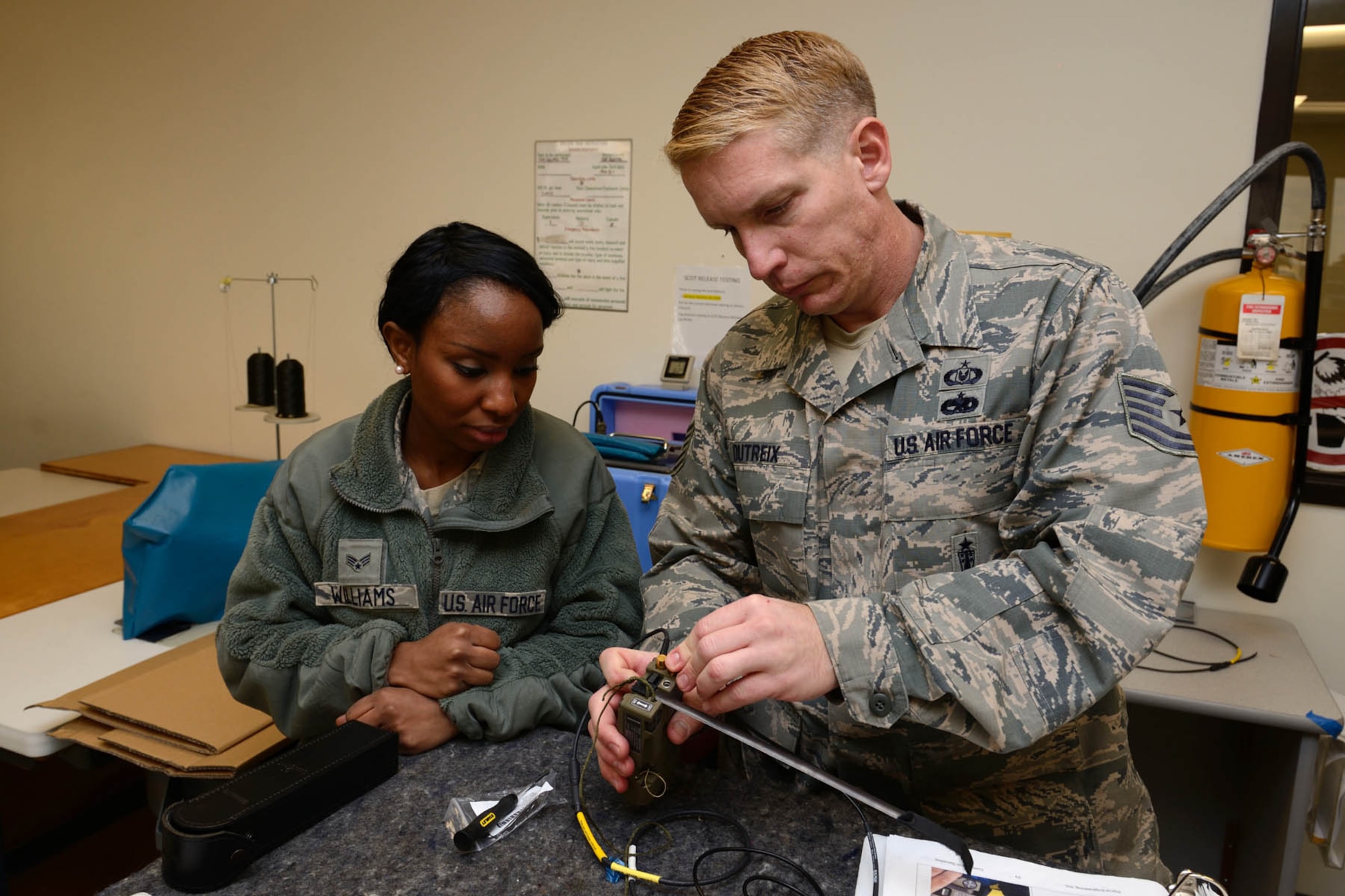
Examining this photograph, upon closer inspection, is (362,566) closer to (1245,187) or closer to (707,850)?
(707,850)

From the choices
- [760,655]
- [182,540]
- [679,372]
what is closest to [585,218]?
[679,372]

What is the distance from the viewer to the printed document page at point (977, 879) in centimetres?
79

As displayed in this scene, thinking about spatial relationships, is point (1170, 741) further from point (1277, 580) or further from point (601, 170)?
point (601, 170)

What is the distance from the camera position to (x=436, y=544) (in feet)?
4.31

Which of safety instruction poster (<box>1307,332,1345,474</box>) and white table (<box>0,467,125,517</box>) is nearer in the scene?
safety instruction poster (<box>1307,332,1345,474</box>)

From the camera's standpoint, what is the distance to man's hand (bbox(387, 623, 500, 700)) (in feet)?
3.89

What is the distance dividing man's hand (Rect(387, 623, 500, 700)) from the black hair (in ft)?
1.49

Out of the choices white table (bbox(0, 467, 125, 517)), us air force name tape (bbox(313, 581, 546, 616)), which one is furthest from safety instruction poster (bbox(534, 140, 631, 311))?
white table (bbox(0, 467, 125, 517))

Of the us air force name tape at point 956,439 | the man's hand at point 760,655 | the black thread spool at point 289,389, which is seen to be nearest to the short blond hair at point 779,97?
the us air force name tape at point 956,439

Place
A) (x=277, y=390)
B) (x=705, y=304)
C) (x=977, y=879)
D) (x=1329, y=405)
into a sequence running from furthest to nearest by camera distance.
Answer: (x=705, y=304) → (x=277, y=390) → (x=1329, y=405) → (x=977, y=879)

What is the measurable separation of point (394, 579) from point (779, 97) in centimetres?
87

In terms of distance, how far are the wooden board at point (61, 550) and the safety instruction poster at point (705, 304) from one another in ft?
5.63

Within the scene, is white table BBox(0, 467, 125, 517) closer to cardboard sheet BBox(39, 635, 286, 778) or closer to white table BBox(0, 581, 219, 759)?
white table BBox(0, 581, 219, 759)

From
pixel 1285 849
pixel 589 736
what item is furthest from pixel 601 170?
pixel 1285 849
